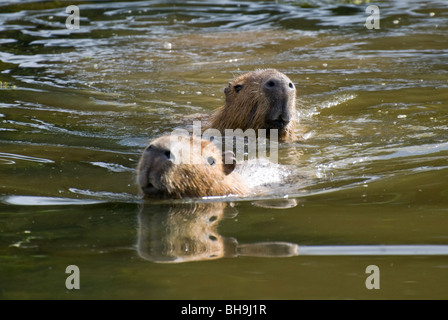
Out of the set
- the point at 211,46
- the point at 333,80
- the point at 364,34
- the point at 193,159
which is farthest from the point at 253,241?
the point at 364,34

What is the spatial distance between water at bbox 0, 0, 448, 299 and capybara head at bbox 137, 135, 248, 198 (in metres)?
0.14

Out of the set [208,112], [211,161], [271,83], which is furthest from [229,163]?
[208,112]

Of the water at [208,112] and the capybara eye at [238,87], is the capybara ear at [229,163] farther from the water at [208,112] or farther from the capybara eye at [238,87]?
the capybara eye at [238,87]

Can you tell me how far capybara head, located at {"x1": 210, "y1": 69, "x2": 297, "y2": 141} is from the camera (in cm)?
755

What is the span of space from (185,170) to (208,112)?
3932mm

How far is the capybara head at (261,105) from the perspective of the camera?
297 inches

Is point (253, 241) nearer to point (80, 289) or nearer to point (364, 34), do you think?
point (80, 289)

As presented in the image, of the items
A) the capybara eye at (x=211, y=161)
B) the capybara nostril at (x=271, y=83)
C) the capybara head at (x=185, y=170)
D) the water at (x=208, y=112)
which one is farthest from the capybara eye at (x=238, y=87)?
the capybara eye at (x=211, y=161)

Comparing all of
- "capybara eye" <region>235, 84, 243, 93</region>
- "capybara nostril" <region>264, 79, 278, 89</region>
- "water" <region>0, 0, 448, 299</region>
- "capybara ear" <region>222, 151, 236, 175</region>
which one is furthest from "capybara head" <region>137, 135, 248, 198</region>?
"capybara eye" <region>235, 84, 243, 93</region>

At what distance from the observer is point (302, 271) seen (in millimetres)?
3758

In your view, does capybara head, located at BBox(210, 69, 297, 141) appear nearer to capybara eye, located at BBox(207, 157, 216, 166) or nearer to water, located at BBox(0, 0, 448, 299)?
water, located at BBox(0, 0, 448, 299)

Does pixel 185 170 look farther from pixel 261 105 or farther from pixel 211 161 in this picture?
pixel 261 105
